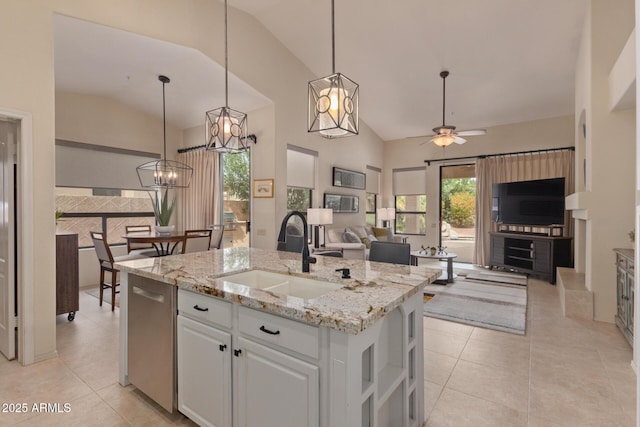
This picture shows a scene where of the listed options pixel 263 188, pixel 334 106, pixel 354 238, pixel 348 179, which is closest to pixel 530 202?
pixel 354 238

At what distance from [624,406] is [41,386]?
4.03 meters

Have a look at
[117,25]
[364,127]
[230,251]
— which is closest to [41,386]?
[230,251]

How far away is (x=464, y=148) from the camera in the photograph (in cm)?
723

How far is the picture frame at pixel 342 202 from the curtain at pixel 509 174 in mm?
2678

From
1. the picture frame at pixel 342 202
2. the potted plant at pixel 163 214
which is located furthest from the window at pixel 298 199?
the potted plant at pixel 163 214

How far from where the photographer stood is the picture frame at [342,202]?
631 centimetres

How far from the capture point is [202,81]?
4.53 meters

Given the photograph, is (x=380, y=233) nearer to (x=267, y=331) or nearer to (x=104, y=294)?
(x=104, y=294)

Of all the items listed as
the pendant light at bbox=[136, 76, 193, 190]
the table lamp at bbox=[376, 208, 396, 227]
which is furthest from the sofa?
the pendant light at bbox=[136, 76, 193, 190]

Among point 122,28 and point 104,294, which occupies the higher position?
point 122,28

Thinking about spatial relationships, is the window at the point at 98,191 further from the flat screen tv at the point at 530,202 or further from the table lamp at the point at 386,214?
the flat screen tv at the point at 530,202

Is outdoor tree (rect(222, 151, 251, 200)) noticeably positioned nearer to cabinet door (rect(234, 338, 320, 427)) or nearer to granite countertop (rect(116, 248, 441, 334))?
granite countertop (rect(116, 248, 441, 334))

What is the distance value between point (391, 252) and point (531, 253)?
440 centimetres

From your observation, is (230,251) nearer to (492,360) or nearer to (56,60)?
(492,360)
